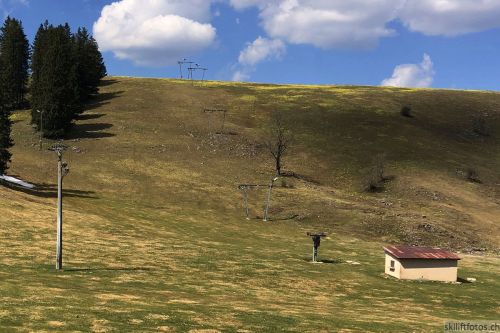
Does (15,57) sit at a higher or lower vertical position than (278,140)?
higher

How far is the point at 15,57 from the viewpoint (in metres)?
124

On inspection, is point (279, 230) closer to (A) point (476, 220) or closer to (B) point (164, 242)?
(B) point (164, 242)

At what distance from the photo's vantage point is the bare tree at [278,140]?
8912cm

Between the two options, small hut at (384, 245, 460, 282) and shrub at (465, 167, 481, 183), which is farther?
shrub at (465, 167, 481, 183)

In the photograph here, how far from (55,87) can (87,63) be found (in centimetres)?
2912

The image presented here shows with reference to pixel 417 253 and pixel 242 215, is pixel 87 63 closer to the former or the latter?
pixel 242 215

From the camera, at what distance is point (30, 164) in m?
77.8

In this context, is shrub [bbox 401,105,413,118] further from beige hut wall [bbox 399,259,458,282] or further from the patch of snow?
the patch of snow

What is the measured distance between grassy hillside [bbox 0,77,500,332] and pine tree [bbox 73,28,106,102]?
477 centimetres

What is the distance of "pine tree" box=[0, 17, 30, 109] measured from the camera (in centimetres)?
12218

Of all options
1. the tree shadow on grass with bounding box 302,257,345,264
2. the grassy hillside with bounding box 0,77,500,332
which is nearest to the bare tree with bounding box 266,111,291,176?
the grassy hillside with bounding box 0,77,500,332

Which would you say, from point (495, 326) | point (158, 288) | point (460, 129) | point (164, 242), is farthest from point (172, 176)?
point (460, 129)

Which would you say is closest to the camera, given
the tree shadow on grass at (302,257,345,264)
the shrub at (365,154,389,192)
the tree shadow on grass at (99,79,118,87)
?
the tree shadow on grass at (302,257,345,264)

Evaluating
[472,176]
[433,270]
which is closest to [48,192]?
[433,270]
